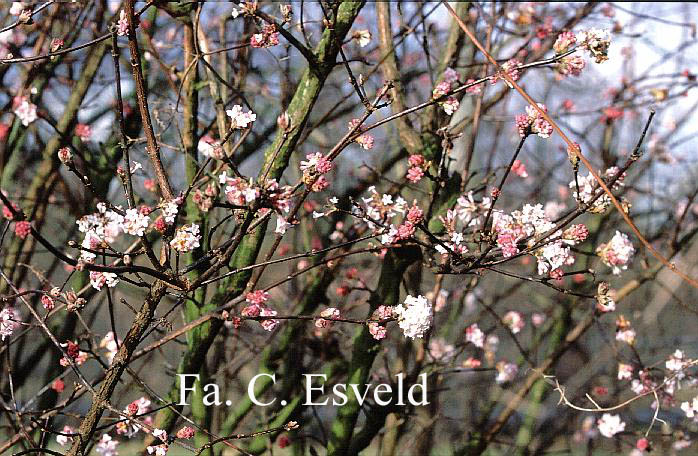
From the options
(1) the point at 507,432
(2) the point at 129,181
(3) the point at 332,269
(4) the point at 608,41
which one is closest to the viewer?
(2) the point at 129,181

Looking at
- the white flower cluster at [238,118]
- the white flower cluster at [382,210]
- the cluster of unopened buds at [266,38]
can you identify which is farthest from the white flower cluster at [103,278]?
the cluster of unopened buds at [266,38]

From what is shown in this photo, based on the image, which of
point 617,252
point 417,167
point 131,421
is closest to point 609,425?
point 617,252

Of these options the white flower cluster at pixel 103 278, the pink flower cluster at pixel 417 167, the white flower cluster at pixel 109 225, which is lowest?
the white flower cluster at pixel 103 278

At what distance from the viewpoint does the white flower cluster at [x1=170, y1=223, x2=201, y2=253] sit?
4.91 ft

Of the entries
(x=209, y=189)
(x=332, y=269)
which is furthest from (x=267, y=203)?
(x=332, y=269)

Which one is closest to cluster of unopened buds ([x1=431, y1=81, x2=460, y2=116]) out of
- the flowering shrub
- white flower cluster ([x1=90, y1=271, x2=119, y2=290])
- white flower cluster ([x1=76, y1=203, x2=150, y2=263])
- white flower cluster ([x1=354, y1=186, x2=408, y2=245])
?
the flowering shrub

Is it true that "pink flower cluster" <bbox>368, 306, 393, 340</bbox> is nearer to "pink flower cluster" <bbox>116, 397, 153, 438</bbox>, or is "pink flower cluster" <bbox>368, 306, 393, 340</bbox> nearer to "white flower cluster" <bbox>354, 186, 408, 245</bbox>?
"white flower cluster" <bbox>354, 186, 408, 245</bbox>

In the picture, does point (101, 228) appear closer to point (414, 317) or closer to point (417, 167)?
point (414, 317)

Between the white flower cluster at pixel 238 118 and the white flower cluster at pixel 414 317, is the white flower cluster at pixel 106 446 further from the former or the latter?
the white flower cluster at pixel 238 118

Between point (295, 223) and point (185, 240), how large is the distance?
0.25m

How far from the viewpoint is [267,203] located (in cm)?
136

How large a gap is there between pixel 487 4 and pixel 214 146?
7.68 feet

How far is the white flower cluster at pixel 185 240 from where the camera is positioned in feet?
4.91

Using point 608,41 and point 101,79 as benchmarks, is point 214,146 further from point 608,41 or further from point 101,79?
point 101,79
